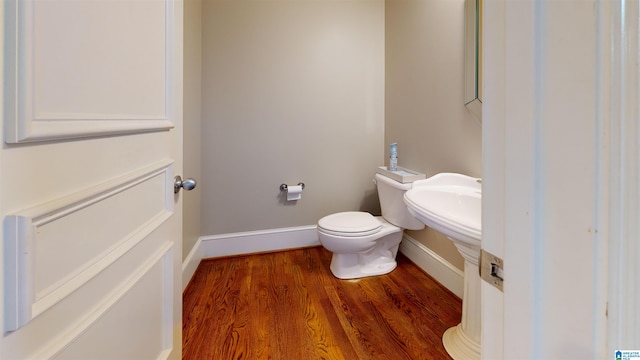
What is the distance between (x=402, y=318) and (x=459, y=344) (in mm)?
316

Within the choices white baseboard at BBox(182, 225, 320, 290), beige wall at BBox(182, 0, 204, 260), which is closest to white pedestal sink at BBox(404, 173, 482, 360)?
white baseboard at BBox(182, 225, 320, 290)

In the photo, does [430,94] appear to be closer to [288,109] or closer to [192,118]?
[288,109]

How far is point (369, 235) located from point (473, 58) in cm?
121

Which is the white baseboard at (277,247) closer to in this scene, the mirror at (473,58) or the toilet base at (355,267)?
the toilet base at (355,267)

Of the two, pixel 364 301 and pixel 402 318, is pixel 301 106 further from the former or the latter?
pixel 402 318

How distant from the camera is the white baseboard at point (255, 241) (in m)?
2.38

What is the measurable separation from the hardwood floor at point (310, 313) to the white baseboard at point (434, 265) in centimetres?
5

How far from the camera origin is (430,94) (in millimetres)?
2010

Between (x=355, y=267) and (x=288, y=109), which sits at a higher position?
(x=288, y=109)

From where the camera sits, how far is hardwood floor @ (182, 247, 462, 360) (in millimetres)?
1391

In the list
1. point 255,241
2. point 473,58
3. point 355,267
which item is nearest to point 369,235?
point 355,267

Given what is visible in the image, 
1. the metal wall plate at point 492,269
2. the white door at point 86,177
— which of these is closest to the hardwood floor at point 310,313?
the white door at point 86,177

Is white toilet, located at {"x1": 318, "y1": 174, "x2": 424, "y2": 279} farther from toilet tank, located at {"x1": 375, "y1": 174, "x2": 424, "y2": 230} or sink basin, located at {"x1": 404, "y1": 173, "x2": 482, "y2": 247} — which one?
sink basin, located at {"x1": 404, "y1": 173, "x2": 482, "y2": 247}

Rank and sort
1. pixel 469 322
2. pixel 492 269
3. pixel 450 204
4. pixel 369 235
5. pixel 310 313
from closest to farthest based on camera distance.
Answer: pixel 492 269 < pixel 469 322 < pixel 450 204 < pixel 310 313 < pixel 369 235
